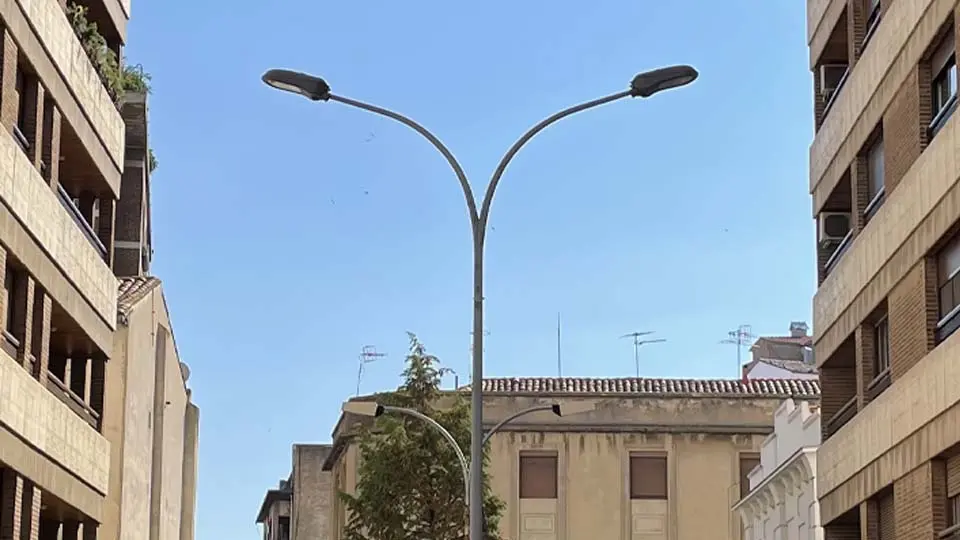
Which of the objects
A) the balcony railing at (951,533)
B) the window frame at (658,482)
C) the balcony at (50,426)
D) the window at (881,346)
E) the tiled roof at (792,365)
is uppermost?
the tiled roof at (792,365)

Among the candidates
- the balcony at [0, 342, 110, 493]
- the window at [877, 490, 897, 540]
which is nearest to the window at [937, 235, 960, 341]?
the window at [877, 490, 897, 540]

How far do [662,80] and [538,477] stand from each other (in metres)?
35.4

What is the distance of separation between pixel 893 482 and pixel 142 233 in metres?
21.0

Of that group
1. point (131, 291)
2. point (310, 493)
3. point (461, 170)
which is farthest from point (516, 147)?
point (310, 493)

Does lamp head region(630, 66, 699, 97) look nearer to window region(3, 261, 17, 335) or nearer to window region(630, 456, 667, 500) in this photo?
window region(3, 261, 17, 335)

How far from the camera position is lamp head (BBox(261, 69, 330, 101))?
23.6 m

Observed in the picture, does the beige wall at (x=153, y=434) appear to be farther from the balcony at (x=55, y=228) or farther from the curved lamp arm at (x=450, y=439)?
the curved lamp arm at (x=450, y=439)

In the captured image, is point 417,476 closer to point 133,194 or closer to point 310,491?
point 133,194

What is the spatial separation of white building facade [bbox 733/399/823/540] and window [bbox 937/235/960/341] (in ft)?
38.5

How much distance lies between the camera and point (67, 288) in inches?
1144

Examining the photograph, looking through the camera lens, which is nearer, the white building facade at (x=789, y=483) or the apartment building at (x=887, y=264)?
the apartment building at (x=887, y=264)

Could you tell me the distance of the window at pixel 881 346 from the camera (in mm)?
28641

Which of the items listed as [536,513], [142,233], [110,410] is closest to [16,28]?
[110,410]

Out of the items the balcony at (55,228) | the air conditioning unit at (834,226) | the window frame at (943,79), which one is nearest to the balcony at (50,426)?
the balcony at (55,228)
